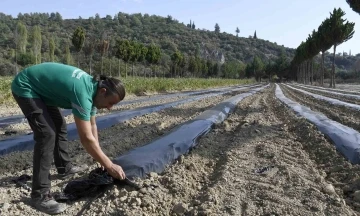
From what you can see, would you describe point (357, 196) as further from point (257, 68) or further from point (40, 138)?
point (257, 68)

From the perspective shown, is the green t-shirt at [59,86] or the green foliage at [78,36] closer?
the green t-shirt at [59,86]

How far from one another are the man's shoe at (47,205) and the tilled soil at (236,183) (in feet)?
0.25

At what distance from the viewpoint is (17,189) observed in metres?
3.21

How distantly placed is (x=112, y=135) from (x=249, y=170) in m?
2.87

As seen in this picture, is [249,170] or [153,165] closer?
[153,165]

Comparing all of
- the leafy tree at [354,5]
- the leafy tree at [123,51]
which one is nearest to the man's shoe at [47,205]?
the leafy tree at [354,5]

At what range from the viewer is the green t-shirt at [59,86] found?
254cm

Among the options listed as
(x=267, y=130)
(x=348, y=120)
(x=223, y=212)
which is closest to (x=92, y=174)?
(x=223, y=212)

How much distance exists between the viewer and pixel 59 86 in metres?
2.66

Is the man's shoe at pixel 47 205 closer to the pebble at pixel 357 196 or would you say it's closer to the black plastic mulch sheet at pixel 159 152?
the black plastic mulch sheet at pixel 159 152

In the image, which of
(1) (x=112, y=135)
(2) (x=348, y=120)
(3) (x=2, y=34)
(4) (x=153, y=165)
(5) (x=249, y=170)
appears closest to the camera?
(4) (x=153, y=165)

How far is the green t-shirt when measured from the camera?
2.54 m

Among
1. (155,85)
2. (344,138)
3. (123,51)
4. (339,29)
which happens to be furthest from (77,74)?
(339,29)

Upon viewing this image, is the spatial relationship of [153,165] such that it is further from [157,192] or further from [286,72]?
[286,72]
